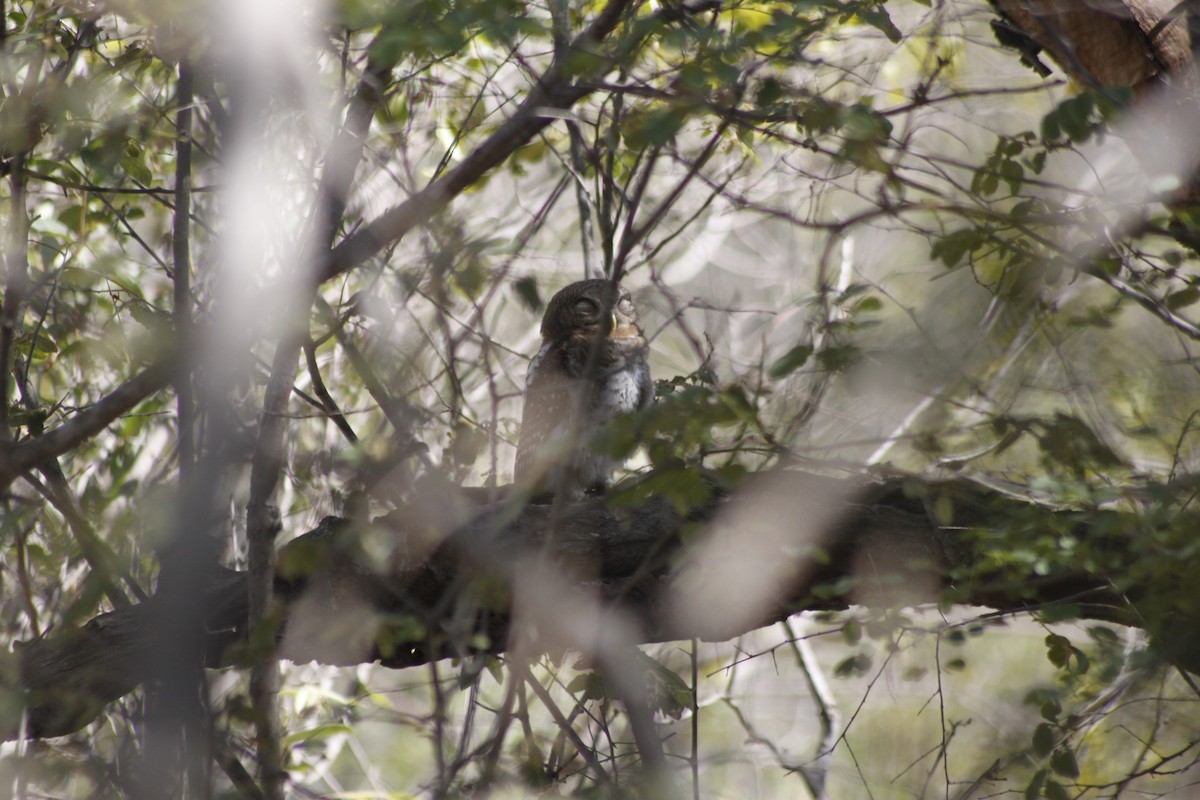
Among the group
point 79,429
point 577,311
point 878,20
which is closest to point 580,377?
point 577,311

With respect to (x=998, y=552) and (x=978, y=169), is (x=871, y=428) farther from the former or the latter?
(x=978, y=169)

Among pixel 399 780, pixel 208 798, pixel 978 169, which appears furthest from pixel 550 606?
pixel 399 780

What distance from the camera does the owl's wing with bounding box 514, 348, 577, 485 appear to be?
152 inches

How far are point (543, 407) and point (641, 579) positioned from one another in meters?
1.38

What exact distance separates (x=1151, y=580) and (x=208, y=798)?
1821 millimetres

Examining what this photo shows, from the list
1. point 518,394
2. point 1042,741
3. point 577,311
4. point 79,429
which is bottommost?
point 1042,741

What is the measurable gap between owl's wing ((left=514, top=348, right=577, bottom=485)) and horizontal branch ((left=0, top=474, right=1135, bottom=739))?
3.24 feet

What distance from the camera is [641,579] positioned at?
8.82ft

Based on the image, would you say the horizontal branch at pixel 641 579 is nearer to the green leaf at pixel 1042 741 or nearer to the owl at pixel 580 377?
the green leaf at pixel 1042 741

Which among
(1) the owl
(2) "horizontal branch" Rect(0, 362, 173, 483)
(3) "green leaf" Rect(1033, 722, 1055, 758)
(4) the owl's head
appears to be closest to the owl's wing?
(1) the owl

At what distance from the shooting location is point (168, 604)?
1.37 metres

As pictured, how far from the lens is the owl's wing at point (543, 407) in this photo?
3.85 meters

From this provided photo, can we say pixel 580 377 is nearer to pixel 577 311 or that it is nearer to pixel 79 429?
pixel 577 311

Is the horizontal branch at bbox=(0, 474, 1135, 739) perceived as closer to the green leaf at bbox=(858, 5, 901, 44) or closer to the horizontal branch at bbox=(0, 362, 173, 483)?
the horizontal branch at bbox=(0, 362, 173, 483)
